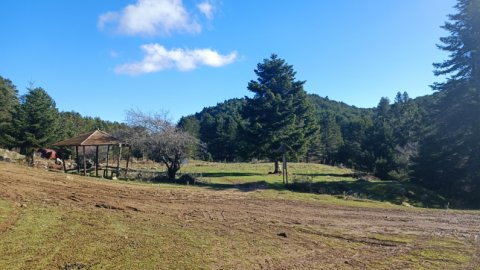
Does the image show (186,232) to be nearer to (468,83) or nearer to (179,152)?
(179,152)

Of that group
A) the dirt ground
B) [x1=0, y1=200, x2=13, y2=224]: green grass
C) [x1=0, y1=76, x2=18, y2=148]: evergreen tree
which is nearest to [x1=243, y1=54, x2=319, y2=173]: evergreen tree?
the dirt ground

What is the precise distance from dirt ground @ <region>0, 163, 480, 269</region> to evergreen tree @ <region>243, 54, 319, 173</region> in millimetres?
18958

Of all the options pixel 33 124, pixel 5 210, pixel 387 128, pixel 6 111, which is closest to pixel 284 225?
pixel 5 210

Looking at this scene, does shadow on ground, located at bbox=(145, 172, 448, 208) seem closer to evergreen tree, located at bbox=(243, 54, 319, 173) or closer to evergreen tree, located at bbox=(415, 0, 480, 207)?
evergreen tree, located at bbox=(415, 0, 480, 207)

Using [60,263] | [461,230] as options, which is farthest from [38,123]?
[461,230]

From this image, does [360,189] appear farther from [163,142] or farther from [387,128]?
[387,128]

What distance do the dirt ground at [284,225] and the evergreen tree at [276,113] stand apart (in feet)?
62.2

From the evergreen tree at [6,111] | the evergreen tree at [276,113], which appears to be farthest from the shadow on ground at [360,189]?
the evergreen tree at [6,111]

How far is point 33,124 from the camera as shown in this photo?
4200 cm

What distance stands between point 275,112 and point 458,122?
17.3 meters

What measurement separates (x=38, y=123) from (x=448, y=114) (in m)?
40.9

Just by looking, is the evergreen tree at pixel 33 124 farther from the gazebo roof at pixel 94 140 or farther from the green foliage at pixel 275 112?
the green foliage at pixel 275 112

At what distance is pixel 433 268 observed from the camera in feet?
29.9

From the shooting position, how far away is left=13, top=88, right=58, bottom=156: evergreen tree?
4128cm
